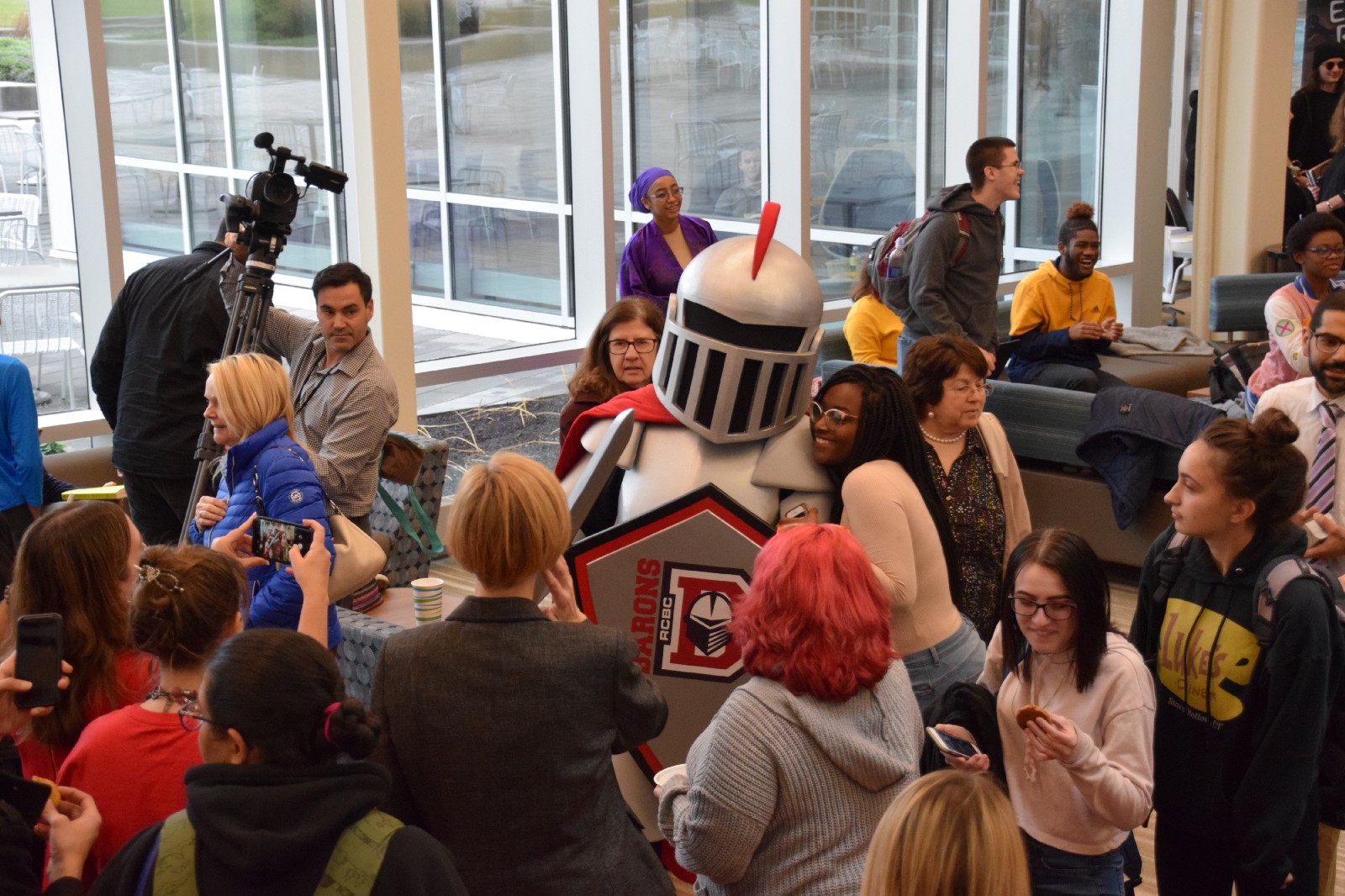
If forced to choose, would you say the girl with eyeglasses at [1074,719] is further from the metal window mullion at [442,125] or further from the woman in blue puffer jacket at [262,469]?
the metal window mullion at [442,125]

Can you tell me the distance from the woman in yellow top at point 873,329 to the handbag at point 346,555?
10.2ft

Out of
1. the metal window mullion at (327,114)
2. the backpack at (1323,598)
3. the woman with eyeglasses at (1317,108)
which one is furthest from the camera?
the woman with eyeglasses at (1317,108)

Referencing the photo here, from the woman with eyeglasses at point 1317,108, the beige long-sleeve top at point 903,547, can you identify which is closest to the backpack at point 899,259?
the beige long-sleeve top at point 903,547

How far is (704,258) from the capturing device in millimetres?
2750

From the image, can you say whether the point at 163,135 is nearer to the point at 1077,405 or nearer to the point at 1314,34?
the point at 1077,405

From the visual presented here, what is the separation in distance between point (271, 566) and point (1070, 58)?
719cm

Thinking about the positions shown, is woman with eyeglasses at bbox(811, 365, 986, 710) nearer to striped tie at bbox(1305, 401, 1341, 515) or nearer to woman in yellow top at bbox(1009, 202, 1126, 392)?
striped tie at bbox(1305, 401, 1341, 515)

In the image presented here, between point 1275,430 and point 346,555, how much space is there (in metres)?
1.70

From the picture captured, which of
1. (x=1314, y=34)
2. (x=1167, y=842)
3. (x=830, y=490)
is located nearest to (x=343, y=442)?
(x=830, y=490)

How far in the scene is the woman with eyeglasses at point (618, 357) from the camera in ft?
11.3

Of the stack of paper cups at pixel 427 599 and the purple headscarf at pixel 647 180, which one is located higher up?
the purple headscarf at pixel 647 180

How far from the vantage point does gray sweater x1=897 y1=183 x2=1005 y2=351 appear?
16.1 feet

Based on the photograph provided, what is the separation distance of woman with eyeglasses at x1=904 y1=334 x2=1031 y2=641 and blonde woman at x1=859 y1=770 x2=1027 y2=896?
4.79ft

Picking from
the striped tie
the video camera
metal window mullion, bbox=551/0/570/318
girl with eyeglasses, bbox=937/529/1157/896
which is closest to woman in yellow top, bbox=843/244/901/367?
metal window mullion, bbox=551/0/570/318
